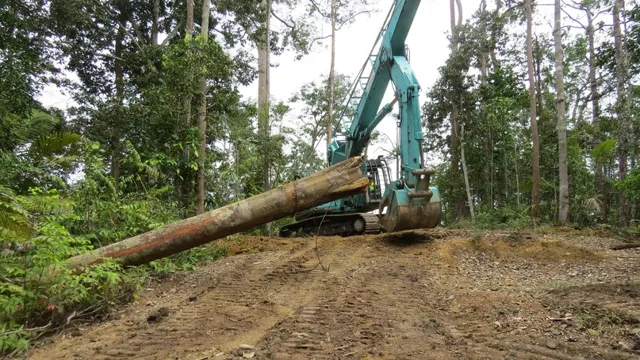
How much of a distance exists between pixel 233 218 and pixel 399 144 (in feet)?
13.6

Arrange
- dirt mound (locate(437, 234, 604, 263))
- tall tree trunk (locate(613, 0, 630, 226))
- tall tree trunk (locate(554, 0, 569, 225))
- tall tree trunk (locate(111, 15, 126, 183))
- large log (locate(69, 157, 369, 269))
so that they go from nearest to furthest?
large log (locate(69, 157, 369, 269)) < dirt mound (locate(437, 234, 604, 263)) < tall tree trunk (locate(613, 0, 630, 226)) < tall tree trunk (locate(554, 0, 569, 225)) < tall tree trunk (locate(111, 15, 126, 183))

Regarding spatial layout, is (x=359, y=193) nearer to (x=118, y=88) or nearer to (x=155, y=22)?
(x=118, y=88)

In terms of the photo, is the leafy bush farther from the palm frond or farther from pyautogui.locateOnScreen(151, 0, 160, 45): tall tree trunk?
pyautogui.locateOnScreen(151, 0, 160, 45): tall tree trunk

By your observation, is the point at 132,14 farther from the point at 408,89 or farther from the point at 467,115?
the point at 467,115

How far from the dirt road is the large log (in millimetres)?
647

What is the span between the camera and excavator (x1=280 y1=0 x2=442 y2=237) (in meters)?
7.25

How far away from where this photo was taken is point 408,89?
25.3 feet

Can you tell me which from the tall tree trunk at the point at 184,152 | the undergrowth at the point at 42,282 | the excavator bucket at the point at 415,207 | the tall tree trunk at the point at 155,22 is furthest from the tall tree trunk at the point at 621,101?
the tall tree trunk at the point at 155,22

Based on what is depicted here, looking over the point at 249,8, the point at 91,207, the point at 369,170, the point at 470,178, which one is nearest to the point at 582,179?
the point at 470,178

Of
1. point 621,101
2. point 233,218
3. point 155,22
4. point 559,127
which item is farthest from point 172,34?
point 621,101

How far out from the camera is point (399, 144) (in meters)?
7.94

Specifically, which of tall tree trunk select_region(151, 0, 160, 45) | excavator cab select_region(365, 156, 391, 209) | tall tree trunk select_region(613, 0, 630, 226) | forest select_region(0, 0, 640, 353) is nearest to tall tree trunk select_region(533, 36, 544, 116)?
forest select_region(0, 0, 640, 353)

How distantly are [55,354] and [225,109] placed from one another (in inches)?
372

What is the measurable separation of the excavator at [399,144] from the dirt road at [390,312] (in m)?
1.01
